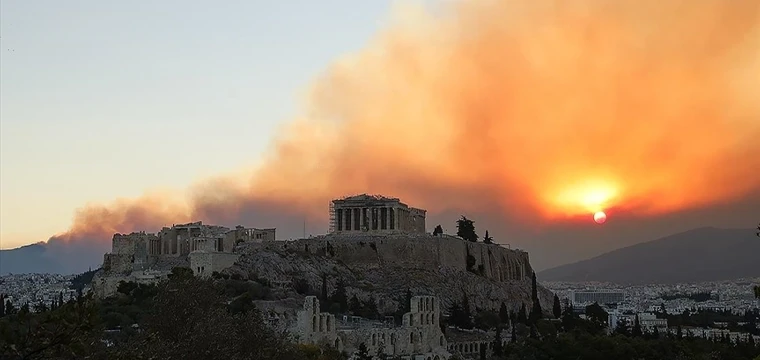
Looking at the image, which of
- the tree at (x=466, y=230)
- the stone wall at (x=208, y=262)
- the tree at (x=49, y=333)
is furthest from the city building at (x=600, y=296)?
the tree at (x=49, y=333)

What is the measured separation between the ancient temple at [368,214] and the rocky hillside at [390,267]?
230cm

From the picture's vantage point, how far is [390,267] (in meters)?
64.6

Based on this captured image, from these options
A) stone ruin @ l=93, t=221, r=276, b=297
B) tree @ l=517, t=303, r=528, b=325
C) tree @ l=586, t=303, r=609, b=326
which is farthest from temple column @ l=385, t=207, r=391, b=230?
tree @ l=586, t=303, r=609, b=326

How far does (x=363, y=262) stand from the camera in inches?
2544

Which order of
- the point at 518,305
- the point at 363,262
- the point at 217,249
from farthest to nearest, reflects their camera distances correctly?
the point at 518,305 → the point at 363,262 → the point at 217,249

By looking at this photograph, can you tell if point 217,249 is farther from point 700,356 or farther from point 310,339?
point 700,356

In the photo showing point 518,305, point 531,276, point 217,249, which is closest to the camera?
point 217,249

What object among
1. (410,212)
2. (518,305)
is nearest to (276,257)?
(410,212)

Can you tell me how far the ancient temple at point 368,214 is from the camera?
227 ft

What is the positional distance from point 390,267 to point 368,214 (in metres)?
6.47

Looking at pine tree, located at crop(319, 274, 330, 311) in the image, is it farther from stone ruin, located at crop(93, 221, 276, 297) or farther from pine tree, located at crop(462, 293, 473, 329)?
pine tree, located at crop(462, 293, 473, 329)

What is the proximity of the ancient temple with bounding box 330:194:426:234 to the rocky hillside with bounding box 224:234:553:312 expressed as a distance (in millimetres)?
2297

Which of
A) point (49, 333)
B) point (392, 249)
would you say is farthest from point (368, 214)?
point (49, 333)

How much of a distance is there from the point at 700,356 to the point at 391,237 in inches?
1219
